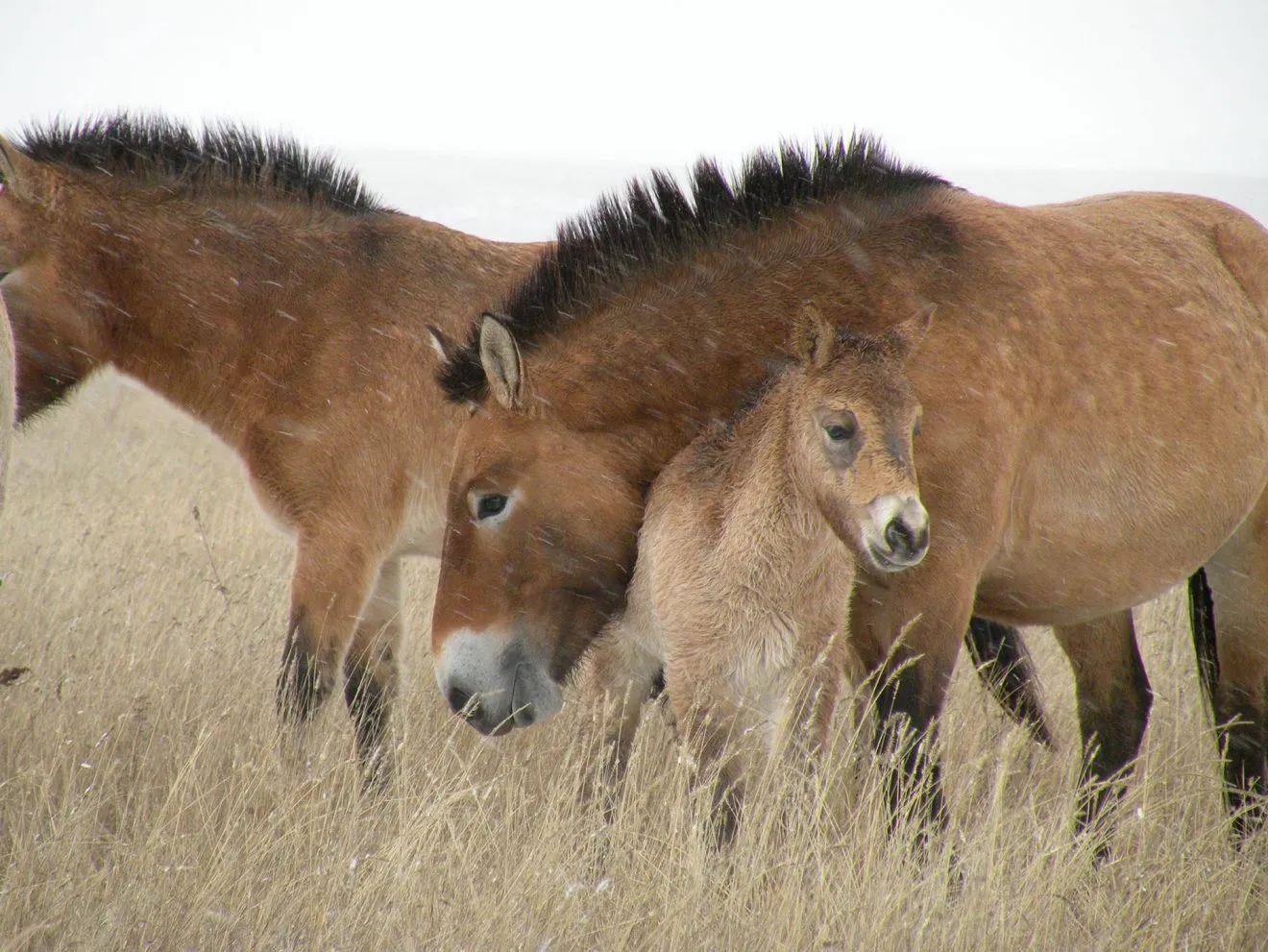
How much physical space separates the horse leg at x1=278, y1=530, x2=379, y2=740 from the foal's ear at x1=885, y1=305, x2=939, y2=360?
2233 mm

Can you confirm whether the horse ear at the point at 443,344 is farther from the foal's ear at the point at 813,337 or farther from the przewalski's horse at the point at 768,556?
the foal's ear at the point at 813,337

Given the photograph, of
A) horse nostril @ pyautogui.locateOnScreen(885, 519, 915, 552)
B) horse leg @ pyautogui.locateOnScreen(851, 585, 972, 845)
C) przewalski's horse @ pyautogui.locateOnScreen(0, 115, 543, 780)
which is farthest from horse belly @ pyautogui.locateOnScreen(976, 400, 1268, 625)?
przewalski's horse @ pyautogui.locateOnScreen(0, 115, 543, 780)

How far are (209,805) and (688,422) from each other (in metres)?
1.99

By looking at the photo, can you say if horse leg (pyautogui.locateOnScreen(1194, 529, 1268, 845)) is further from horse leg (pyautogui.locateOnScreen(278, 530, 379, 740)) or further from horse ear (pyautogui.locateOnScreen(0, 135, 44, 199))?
horse ear (pyautogui.locateOnScreen(0, 135, 44, 199))

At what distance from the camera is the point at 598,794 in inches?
161

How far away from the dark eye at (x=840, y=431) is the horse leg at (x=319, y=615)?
2006 millimetres

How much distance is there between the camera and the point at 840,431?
351 centimetres

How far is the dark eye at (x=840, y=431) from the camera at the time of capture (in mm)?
3477

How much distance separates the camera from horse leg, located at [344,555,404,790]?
493cm

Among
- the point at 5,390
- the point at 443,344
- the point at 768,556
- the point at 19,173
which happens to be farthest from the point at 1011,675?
the point at 19,173

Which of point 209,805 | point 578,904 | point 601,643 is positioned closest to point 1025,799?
point 601,643

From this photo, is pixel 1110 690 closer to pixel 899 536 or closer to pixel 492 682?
pixel 899 536

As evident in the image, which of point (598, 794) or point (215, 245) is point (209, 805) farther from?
point (215, 245)

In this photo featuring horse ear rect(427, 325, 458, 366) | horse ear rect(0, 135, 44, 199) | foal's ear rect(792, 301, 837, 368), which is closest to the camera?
foal's ear rect(792, 301, 837, 368)
